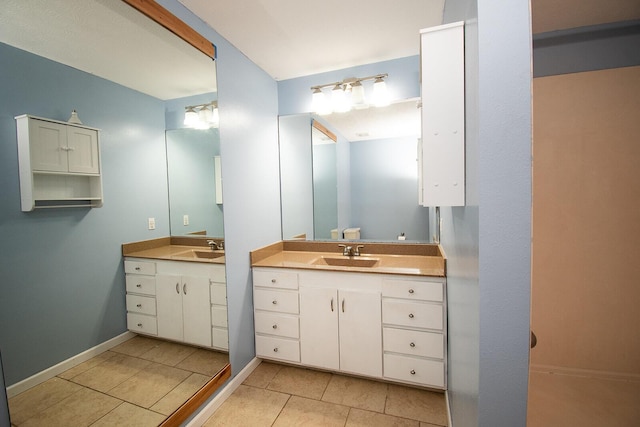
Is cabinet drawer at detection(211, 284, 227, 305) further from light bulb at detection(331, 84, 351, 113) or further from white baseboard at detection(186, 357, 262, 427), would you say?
light bulb at detection(331, 84, 351, 113)

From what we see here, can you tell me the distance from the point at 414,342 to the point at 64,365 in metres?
1.82

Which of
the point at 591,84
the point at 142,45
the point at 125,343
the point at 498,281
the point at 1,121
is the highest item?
the point at 142,45

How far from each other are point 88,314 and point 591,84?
3032 mm

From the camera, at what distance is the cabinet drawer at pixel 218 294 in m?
1.82

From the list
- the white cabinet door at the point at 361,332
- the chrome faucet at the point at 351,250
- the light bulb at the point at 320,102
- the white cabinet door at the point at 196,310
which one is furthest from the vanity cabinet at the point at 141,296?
the light bulb at the point at 320,102

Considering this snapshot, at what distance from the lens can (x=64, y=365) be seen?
1075 millimetres

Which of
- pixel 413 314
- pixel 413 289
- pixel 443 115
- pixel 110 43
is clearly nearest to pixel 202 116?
pixel 110 43

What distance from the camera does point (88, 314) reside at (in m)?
1.17

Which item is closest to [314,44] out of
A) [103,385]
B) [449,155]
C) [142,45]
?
[142,45]

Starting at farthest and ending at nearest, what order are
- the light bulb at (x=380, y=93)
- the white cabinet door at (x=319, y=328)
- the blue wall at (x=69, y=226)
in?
the light bulb at (x=380, y=93), the white cabinet door at (x=319, y=328), the blue wall at (x=69, y=226)

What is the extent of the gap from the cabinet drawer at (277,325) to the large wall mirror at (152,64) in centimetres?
39

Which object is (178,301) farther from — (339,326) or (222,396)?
(339,326)

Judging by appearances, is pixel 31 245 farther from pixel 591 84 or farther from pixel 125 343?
pixel 591 84

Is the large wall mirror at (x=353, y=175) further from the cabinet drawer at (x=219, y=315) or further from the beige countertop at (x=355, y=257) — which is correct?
the cabinet drawer at (x=219, y=315)
